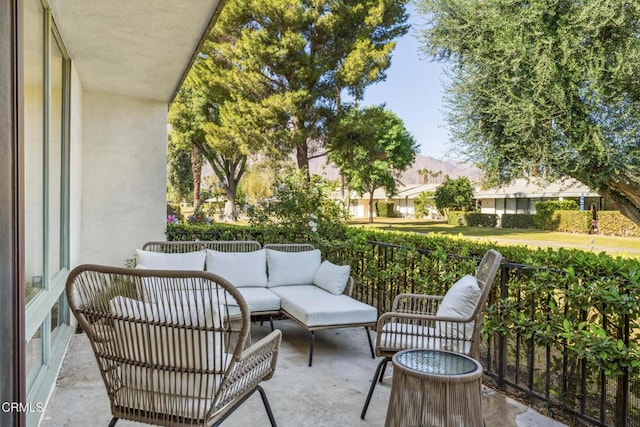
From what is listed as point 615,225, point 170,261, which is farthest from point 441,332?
point 615,225

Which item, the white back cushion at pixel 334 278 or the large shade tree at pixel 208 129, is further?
the large shade tree at pixel 208 129

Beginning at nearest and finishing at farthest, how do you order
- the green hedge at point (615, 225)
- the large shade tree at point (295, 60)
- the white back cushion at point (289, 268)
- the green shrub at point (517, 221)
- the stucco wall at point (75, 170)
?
the stucco wall at point (75, 170) < the white back cushion at point (289, 268) < the large shade tree at point (295, 60) < the green hedge at point (615, 225) < the green shrub at point (517, 221)

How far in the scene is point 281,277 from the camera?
4.68 meters

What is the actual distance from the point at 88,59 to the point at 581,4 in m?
8.76

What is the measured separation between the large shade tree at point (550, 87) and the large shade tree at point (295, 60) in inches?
183

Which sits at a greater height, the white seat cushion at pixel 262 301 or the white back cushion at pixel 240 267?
the white back cushion at pixel 240 267

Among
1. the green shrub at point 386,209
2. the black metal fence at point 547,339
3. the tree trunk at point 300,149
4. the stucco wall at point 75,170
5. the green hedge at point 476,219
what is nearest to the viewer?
the black metal fence at point 547,339

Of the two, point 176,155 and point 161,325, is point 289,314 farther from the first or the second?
point 176,155

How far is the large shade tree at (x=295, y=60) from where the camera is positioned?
14062mm

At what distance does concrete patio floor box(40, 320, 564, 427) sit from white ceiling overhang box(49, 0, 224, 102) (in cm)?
251

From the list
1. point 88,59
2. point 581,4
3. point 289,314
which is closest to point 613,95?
point 581,4

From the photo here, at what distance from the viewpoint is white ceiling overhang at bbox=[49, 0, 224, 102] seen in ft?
9.55

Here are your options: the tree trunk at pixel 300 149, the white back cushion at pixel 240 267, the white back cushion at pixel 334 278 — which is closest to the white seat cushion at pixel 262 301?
the white back cushion at pixel 240 267

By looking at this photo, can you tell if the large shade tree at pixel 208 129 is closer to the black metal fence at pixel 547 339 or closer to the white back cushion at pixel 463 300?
the black metal fence at pixel 547 339
